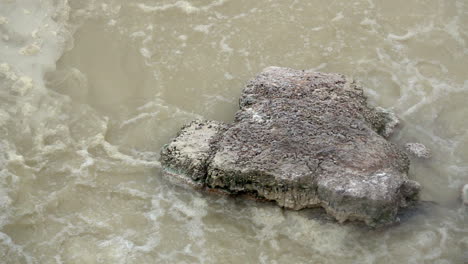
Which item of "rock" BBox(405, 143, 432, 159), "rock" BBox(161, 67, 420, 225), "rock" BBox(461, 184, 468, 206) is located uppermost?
"rock" BBox(161, 67, 420, 225)

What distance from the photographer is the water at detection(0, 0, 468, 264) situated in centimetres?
441

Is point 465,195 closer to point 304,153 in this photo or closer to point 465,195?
point 465,195

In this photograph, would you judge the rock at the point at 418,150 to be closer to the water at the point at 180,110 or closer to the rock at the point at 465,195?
the water at the point at 180,110

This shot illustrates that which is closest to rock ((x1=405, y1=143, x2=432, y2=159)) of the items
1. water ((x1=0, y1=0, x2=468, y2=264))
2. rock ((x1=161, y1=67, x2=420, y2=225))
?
water ((x1=0, y1=0, x2=468, y2=264))

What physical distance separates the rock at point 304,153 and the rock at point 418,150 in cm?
25

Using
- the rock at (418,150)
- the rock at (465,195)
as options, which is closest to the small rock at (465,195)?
the rock at (465,195)

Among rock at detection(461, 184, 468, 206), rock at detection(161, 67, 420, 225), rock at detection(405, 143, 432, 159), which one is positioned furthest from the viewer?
rock at detection(405, 143, 432, 159)

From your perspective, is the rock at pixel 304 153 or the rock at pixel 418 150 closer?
the rock at pixel 304 153

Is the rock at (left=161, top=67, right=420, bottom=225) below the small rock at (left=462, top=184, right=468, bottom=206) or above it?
above

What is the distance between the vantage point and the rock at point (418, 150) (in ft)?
16.1

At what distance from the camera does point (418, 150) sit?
4914 mm

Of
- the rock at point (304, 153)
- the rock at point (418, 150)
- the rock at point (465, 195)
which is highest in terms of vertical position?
the rock at point (304, 153)

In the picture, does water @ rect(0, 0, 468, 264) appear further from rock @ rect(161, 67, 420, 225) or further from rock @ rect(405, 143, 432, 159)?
rock @ rect(161, 67, 420, 225)

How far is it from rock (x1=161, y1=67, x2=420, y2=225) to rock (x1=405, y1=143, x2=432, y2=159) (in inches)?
9.9
